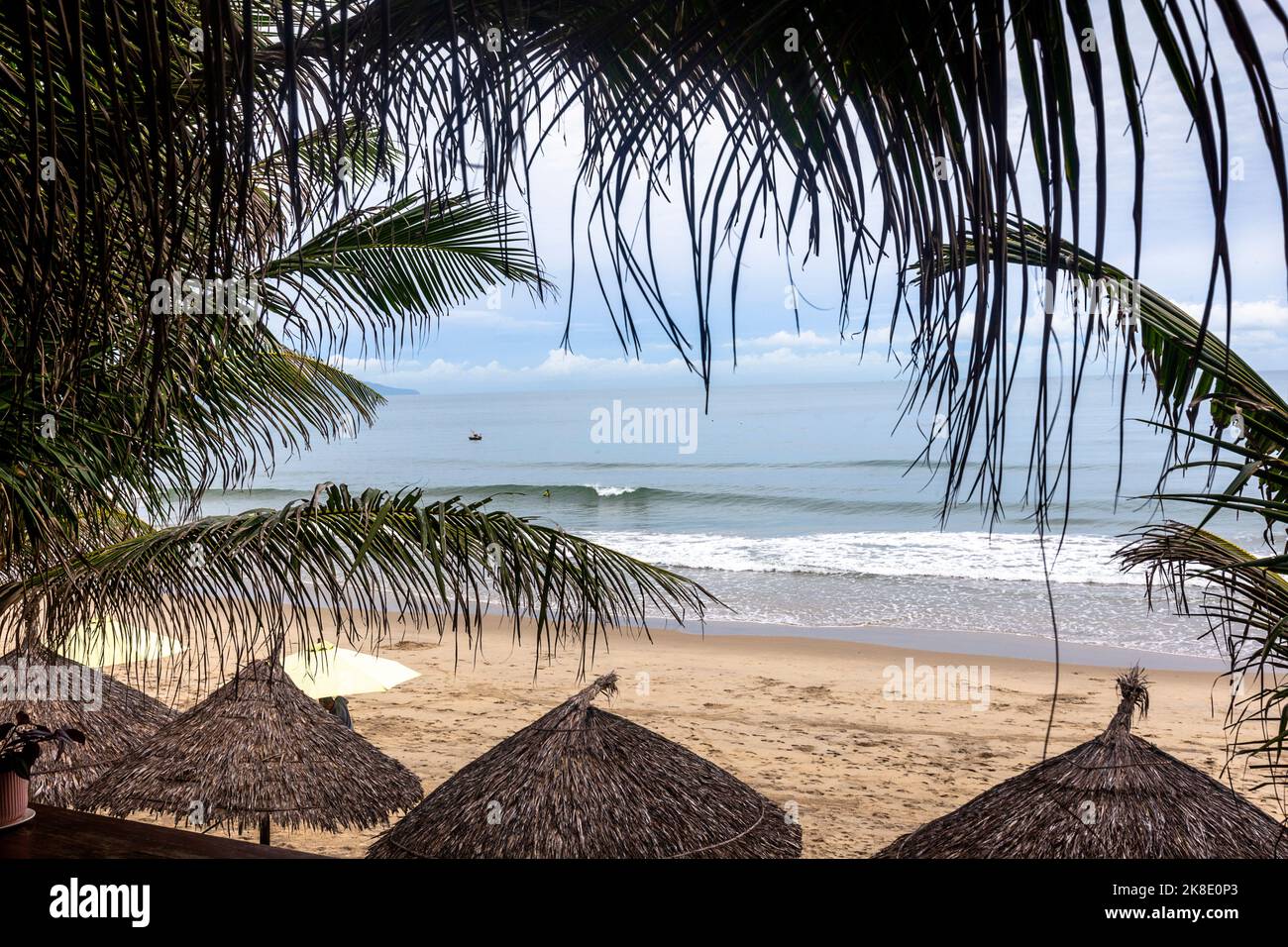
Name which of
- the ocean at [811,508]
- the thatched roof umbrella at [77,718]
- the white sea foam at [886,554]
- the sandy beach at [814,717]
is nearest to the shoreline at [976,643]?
the ocean at [811,508]

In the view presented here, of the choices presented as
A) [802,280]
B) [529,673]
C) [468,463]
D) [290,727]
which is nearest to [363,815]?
[290,727]

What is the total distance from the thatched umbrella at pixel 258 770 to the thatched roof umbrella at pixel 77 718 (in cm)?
25

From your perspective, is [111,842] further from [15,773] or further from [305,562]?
[305,562]

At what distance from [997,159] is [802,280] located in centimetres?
24

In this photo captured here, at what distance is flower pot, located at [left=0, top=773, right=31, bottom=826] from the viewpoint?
288cm

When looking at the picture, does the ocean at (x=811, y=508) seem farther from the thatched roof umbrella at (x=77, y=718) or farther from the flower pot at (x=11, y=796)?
the thatched roof umbrella at (x=77, y=718)

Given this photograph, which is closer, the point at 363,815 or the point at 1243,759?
the point at 363,815

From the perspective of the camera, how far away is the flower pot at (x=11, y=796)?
9.45 feet

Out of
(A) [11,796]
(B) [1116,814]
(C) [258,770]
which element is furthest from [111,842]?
(B) [1116,814]

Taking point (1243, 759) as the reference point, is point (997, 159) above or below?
above

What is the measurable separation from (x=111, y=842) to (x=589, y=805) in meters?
2.49

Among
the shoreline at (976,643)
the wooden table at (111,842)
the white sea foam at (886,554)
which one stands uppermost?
the wooden table at (111,842)

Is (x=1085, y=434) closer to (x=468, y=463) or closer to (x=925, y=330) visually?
(x=468, y=463)
